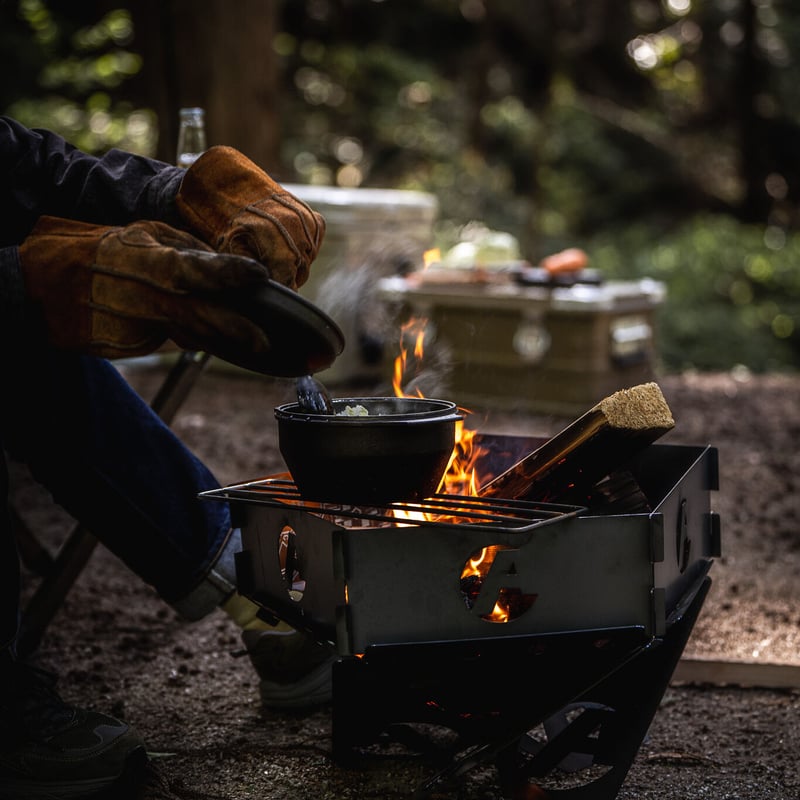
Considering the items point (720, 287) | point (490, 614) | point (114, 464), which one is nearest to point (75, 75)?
point (720, 287)

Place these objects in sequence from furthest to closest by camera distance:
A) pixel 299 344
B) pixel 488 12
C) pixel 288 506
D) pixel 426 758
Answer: pixel 488 12
pixel 426 758
pixel 288 506
pixel 299 344

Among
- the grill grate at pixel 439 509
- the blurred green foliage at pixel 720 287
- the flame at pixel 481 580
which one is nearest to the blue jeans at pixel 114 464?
the grill grate at pixel 439 509

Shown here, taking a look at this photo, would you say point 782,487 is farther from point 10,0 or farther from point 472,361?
point 10,0

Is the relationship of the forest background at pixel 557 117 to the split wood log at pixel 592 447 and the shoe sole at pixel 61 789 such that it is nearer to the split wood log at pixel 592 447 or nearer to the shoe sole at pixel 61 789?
the split wood log at pixel 592 447

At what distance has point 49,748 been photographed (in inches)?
69.6

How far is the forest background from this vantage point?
35.9 feet

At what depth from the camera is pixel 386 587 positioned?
1507mm

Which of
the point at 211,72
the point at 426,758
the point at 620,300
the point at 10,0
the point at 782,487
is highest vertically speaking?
the point at 10,0

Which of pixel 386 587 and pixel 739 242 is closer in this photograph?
pixel 386 587

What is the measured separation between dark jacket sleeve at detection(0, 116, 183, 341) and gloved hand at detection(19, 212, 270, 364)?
375mm

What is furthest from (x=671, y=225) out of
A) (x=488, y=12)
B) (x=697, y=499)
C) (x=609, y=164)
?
(x=697, y=499)

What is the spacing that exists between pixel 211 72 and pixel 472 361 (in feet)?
8.96

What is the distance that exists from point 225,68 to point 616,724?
599 centimetres

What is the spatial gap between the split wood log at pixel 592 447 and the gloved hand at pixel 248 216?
20.4 inches
